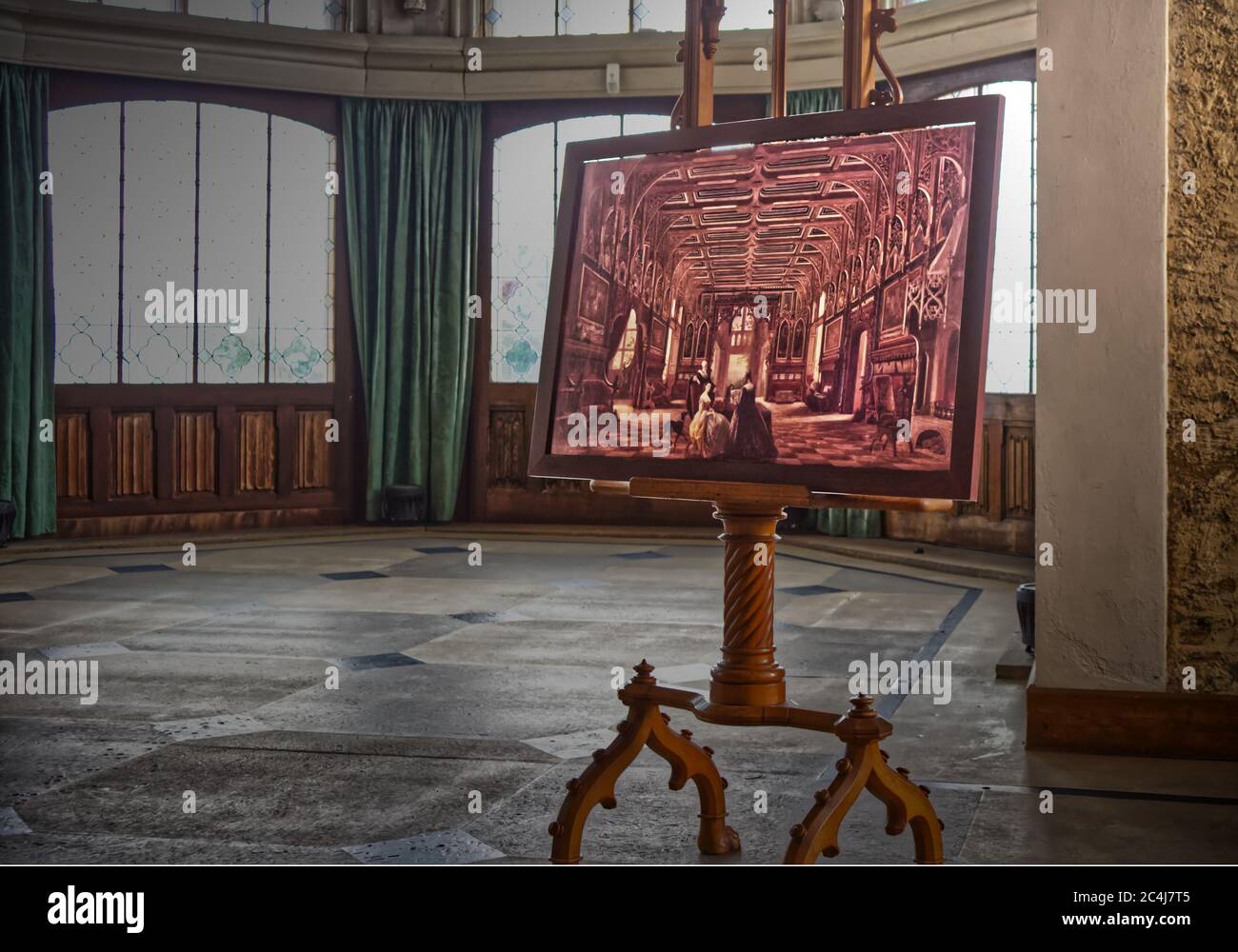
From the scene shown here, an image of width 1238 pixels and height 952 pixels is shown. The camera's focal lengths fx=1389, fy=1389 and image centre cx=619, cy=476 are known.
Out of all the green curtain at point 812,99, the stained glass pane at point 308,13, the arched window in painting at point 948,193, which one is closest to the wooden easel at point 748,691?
the arched window in painting at point 948,193

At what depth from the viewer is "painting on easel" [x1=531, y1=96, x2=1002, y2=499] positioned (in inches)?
91.4

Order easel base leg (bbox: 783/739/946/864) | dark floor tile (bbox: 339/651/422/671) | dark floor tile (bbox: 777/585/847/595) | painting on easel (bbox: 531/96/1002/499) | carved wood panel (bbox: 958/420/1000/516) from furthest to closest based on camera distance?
1. carved wood panel (bbox: 958/420/1000/516)
2. dark floor tile (bbox: 777/585/847/595)
3. dark floor tile (bbox: 339/651/422/671)
4. painting on easel (bbox: 531/96/1002/499)
5. easel base leg (bbox: 783/739/946/864)

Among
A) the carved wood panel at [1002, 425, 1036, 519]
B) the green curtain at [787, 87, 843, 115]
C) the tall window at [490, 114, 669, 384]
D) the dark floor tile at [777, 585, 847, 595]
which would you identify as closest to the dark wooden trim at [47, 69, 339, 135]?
the tall window at [490, 114, 669, 384]

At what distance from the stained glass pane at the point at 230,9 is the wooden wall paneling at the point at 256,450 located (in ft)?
7.75

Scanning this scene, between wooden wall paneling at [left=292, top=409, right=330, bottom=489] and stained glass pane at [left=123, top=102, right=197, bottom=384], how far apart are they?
0.76 metres

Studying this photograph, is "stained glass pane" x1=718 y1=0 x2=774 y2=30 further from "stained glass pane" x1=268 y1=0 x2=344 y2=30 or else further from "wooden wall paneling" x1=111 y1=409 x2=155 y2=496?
"wooden wall paneling" x1=111 y1=409 x2=155 y2=496

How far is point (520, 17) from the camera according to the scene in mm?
8711

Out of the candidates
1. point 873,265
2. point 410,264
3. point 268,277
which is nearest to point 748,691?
point 873,265

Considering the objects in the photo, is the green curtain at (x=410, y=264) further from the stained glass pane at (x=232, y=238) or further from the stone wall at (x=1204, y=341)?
the stone wall at (x=1204, y=341)

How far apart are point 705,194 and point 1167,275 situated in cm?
137

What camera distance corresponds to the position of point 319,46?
838 cm

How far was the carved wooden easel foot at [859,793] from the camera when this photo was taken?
221 cm
